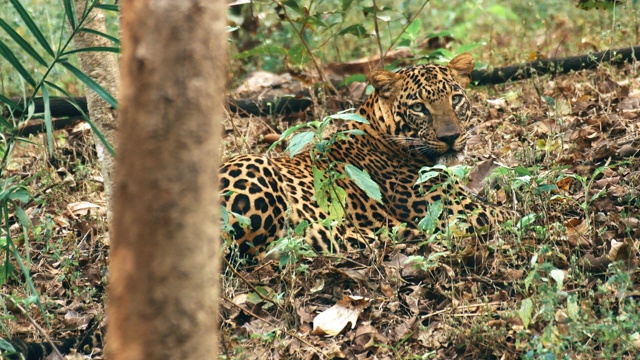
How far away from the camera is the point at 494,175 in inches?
228

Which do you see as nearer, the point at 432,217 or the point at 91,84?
the point at 91,84

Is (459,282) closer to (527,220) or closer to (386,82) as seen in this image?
(527,220)

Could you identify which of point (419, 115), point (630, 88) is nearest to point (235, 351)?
point (419, 115)

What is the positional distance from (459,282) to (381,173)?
2.20 metres

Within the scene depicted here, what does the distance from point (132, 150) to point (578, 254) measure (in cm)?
319

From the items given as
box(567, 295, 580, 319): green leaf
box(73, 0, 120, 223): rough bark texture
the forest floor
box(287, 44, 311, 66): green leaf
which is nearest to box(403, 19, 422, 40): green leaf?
box(287, 44, 311, 66): green leaf

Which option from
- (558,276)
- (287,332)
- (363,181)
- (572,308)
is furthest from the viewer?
(363,181)

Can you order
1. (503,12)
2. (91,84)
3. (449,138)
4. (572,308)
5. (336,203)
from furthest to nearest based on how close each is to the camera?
1. (503,12)
2. (449,138)
3. (336,203)
4. (91,84)
5. (572,308)

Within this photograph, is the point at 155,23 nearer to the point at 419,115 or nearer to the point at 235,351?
the point at 235,351

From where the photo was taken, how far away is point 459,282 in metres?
5.32

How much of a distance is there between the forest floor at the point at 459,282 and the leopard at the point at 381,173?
0.39 meters

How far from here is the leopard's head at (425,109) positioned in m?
7.12

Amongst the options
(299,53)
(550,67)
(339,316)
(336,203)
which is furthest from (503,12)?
(339,316)

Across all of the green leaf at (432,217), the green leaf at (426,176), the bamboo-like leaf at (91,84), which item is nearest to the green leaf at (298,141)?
the green leaf at (426,176)
